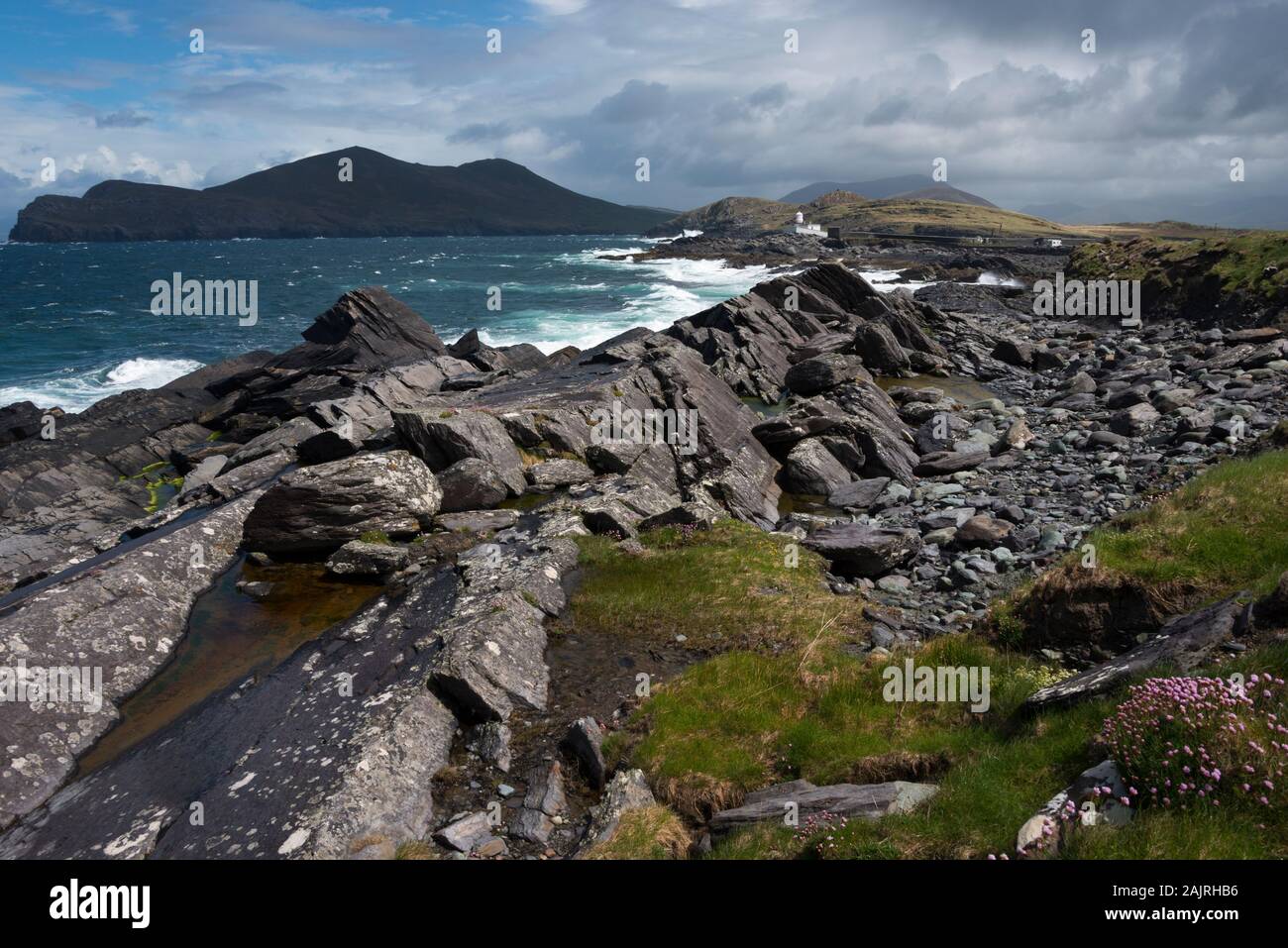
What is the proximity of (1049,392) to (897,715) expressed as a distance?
36.0 m

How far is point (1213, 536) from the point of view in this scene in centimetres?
1336

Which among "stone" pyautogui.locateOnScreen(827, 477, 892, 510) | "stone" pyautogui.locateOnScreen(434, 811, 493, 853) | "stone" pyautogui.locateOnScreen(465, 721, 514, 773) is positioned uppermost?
"stone" pyautogui.locateOnScreen(827, 477, 892, 510)

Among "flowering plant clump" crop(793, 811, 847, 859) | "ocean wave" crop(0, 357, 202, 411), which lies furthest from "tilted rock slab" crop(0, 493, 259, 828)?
"ocean wave" crop(0, 357, 202, 411)

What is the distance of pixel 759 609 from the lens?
15.9m

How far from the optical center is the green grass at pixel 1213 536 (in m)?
12.6

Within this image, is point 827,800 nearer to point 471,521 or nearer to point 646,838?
point 646,838

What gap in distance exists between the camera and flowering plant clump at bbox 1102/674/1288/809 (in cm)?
686

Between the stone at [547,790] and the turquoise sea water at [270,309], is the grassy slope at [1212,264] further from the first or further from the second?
the stone at [547,790]

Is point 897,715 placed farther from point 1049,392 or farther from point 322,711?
point 1049,392

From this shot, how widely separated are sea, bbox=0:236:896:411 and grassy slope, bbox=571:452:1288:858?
4777 centimetres

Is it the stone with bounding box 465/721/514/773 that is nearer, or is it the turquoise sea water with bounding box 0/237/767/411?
the stone with bounding box 465/721/514/773

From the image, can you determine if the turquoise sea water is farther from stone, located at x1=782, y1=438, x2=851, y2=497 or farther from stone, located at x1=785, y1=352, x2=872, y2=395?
stone, located at x1=782, y1=438, x2=851, y2=497

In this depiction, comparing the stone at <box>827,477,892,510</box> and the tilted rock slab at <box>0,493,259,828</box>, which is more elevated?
the stone at <box>827,477,892,510</box>
